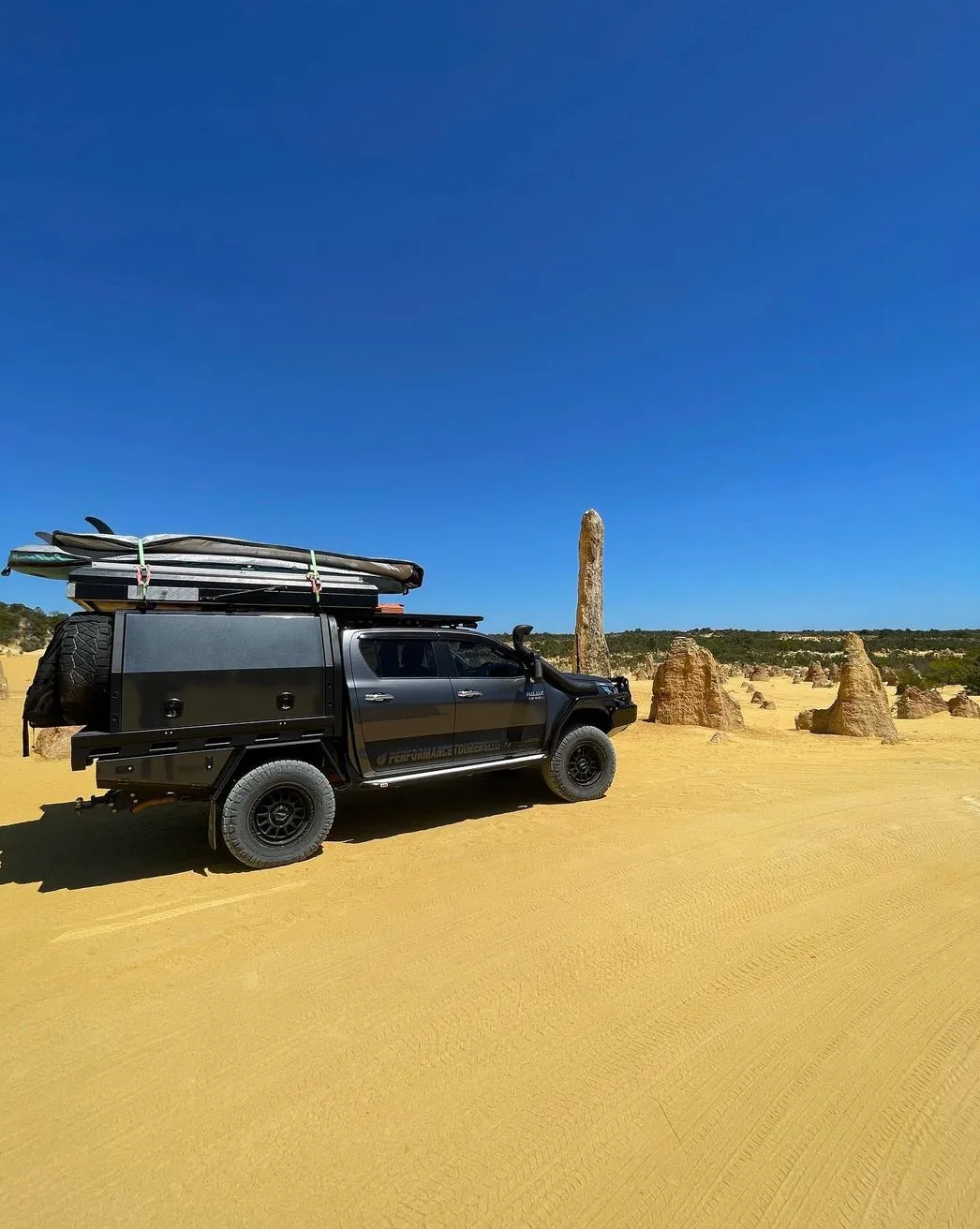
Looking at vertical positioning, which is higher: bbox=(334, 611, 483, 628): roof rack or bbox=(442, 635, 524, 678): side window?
bbox=(334, 611, 483, 628): roof rack

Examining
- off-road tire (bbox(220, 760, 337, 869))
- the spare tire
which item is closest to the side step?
off-road tire (bbox(220, 760, 337, 869))

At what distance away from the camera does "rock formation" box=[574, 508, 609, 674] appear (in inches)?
628

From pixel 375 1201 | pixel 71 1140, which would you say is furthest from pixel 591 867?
pixel 71 1140

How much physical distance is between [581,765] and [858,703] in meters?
8.48

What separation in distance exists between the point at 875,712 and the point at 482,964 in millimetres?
12049

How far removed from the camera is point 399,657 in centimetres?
609

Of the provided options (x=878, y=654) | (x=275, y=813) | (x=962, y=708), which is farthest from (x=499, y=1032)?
(x=878, y=654)

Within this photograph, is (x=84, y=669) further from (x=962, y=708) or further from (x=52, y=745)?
(x=962, y=708)

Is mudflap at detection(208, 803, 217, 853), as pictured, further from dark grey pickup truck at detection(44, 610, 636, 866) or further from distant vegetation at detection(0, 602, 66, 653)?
distant vegetation at detection(0, 602, 66, 653)

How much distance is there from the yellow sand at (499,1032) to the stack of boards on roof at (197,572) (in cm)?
217

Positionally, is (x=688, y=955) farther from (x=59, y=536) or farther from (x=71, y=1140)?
(x=59, y=536)

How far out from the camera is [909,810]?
649cm

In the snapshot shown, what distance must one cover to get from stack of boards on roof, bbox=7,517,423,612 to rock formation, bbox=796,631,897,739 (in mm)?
10733

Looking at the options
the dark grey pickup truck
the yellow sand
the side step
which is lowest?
the yellow sand
